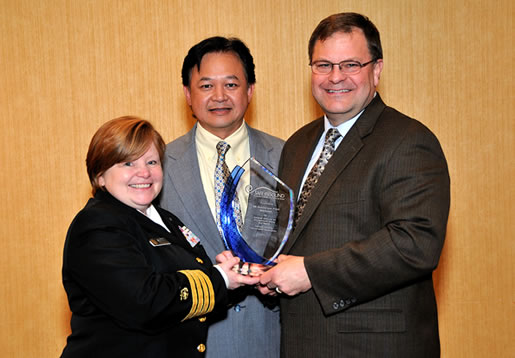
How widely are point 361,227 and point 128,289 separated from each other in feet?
2.78

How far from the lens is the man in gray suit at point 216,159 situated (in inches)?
91.2

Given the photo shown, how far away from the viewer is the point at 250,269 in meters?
2.02

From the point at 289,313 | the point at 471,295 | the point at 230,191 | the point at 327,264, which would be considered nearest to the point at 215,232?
the point at 230,191

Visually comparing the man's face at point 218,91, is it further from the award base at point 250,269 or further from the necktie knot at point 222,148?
the award base at point 250,269

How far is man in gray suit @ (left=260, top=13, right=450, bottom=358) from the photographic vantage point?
1.75 metres

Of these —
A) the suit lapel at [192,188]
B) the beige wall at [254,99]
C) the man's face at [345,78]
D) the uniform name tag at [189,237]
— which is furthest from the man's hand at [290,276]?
the beige wall at [254,99]

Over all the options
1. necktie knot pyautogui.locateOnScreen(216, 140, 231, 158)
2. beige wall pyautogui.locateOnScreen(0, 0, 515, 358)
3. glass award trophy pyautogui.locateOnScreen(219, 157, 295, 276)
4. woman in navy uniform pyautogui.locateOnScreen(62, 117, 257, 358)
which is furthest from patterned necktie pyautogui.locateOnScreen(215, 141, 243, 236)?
beige wall pyautogui.locateOnScreen(0, 0, 515, 358)

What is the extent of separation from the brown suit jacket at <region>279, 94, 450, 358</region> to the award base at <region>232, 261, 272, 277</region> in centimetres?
17

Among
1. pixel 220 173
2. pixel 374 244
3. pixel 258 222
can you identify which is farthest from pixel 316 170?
pixel 220 173

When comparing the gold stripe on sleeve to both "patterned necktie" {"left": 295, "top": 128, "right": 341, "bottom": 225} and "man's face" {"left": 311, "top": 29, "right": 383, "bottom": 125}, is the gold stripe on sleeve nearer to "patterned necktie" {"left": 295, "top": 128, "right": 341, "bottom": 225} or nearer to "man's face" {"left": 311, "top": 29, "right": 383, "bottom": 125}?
"patterned necktie" {"left": 295, "top": 128, "right": 341, "bottom": 225}

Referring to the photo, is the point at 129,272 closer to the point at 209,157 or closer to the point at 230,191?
the point at 230,191

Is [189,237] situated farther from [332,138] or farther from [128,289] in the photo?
[332,138]

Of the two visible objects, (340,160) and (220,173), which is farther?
(220,173)

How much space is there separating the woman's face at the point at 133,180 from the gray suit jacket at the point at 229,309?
1.50 ft
